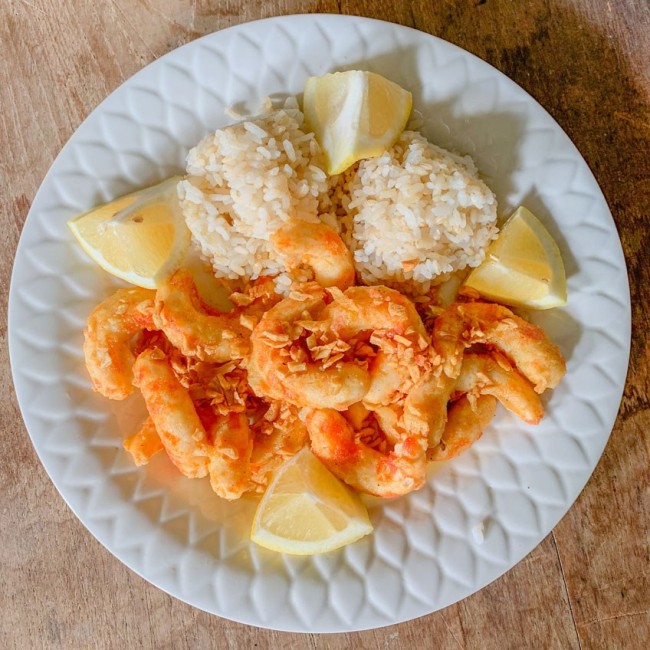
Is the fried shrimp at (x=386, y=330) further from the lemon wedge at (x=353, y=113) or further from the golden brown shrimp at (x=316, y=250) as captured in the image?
the lemon wedge at (x=353, y=113)

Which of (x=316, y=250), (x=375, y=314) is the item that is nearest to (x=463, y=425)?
(x=375, y=314)

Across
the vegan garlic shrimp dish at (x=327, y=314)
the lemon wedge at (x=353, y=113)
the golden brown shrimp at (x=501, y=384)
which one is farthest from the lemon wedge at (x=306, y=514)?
the lemon wedge at (x=353, y=113)

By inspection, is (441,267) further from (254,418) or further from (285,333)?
(254,418)

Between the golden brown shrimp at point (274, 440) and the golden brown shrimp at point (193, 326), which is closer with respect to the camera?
the golden brown shrimp at point (193, 326)

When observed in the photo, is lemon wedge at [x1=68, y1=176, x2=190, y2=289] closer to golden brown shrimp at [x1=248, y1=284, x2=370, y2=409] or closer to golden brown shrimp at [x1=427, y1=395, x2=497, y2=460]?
golden brown shrimp at [x1=248, y1=284, x2=370, y2=409]

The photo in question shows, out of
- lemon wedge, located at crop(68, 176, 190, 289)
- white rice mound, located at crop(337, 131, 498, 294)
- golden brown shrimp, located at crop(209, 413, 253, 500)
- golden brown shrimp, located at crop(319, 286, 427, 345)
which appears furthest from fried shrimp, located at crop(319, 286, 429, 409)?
lemon wedge, located at crop(68, 176, 190, 289)
